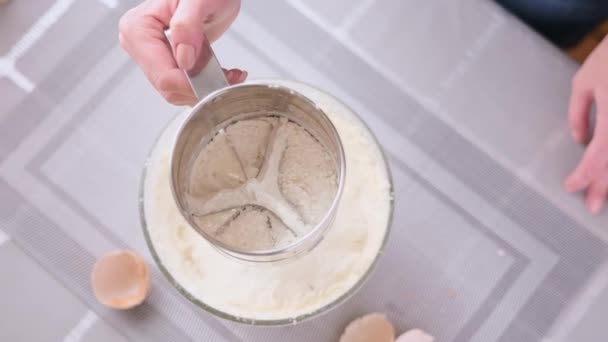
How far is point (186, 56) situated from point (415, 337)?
29 cm

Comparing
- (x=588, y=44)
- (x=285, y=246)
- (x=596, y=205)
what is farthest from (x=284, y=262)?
(x=588, y=44)

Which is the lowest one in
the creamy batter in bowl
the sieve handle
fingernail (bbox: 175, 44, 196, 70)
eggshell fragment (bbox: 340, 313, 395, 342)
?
eggshell fragment (bbox: 340, 313, 395, 342)

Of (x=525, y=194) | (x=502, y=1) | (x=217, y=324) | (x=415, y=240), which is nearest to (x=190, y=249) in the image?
(x=217, y=324)

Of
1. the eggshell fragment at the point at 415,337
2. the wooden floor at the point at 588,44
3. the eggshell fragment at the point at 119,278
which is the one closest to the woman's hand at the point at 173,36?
the eggshell fragment at the point at 119,278

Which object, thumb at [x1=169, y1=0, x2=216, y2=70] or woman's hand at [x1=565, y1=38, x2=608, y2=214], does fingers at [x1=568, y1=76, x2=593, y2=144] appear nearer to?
woman's hand at [x1=565, y1=38, x2=608, y2=214]

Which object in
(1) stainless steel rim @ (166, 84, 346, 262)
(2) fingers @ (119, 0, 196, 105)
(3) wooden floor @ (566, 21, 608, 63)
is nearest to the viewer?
(1) stainless steel rim @ (166, 84, 346, 262)

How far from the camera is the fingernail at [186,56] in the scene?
1.39 feet

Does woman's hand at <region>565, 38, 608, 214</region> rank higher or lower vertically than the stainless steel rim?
lower

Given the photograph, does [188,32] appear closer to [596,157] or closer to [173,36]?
[173,36]

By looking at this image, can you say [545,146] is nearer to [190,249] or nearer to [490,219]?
[490,219]

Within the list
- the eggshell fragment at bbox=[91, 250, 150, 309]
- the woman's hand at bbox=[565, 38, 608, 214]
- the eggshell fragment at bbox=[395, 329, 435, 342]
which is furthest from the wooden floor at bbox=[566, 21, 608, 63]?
the eggshell fragment at bbox=[91, 250, 150, 309]

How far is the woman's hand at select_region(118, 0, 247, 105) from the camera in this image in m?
0.44

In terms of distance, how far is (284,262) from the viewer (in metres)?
0.41

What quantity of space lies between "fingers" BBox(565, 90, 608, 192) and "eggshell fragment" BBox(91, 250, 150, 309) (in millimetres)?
395
